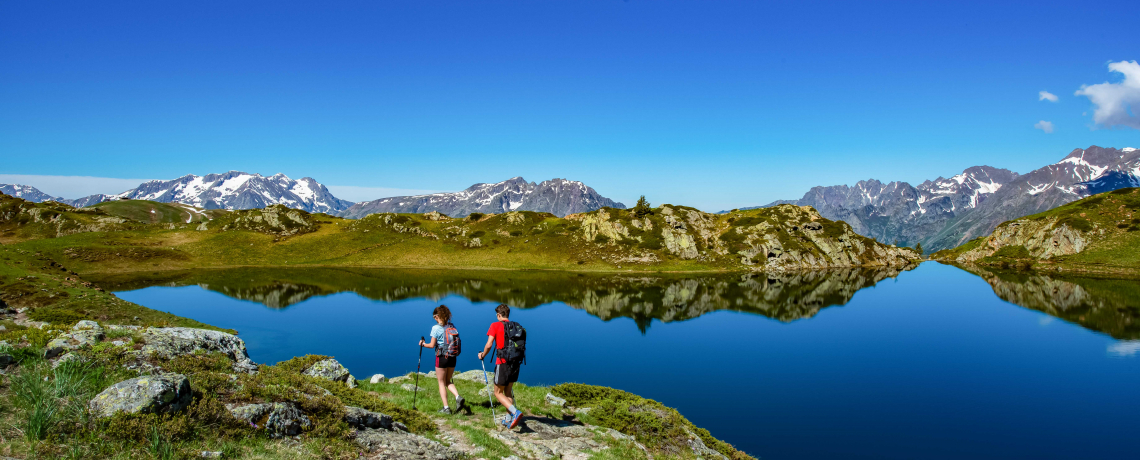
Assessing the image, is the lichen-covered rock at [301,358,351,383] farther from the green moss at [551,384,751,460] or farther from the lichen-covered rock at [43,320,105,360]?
the green moss at [551,384,751,460]

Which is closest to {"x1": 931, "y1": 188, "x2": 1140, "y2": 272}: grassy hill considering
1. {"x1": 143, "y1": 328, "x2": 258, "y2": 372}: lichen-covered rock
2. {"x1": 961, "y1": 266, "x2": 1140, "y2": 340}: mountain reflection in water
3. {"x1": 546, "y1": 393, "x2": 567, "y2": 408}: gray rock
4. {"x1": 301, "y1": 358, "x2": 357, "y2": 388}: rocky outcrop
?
{"x1": 961, "y1": 266, "x2": 1140, "y2": 340}: mountain reflection in water

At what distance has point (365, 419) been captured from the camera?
13.3 m

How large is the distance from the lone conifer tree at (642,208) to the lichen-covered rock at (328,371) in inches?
5084

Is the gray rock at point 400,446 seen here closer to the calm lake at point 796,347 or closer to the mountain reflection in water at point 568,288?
the calm lake at point 796,347

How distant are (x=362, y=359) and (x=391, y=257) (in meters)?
95.3

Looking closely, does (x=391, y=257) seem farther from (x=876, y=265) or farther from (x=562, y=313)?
(x=876, y=265)

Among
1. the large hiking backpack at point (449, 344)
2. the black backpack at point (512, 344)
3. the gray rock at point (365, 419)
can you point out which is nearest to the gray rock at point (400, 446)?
the gray rock at point (365, 419)

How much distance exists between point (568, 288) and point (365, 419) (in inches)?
3017

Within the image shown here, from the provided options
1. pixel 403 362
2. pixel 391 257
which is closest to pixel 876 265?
pixel 391 257

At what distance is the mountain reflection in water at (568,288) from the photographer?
69.6 m

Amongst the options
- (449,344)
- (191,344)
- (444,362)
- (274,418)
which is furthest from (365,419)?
(191,344)

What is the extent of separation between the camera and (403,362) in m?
36.4

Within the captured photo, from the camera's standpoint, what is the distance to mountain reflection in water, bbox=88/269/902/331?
69.6 m

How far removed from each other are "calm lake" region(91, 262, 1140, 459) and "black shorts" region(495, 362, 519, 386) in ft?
48.5
